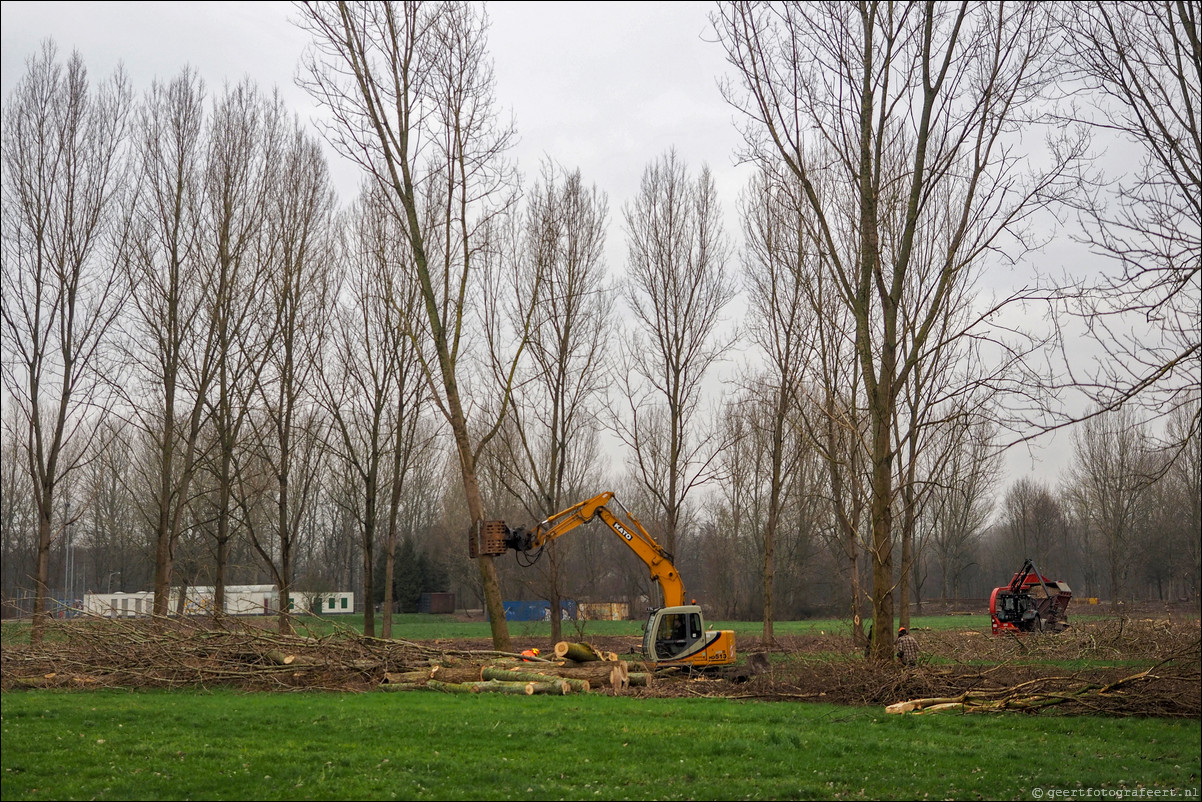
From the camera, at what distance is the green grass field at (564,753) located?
24.3 feet

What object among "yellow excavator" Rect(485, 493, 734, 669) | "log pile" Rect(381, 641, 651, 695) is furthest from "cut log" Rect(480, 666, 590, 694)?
"yellow excavator" Rect(485, 493, 734, 669)

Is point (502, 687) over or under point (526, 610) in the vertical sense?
over

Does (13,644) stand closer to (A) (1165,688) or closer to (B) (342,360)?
(B) (342,360)

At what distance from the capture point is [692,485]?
24484 mm

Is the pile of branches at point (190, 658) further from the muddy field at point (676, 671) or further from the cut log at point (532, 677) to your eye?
the cut log at point (532, 677)

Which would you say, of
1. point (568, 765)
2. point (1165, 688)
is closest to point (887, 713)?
point (1165, 688)

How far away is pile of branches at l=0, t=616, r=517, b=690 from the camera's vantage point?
14594 mm

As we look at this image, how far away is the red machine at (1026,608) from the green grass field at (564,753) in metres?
14.2

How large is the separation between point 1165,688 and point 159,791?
1118cm

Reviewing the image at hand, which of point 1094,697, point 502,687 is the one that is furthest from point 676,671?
point 1094,697

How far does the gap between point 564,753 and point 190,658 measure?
9028mm

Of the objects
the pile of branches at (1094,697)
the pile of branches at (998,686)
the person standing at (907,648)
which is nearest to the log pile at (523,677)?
the pile of branches at (998,686)

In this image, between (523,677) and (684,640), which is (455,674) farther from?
(684,640)

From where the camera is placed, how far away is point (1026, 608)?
79.0ft
